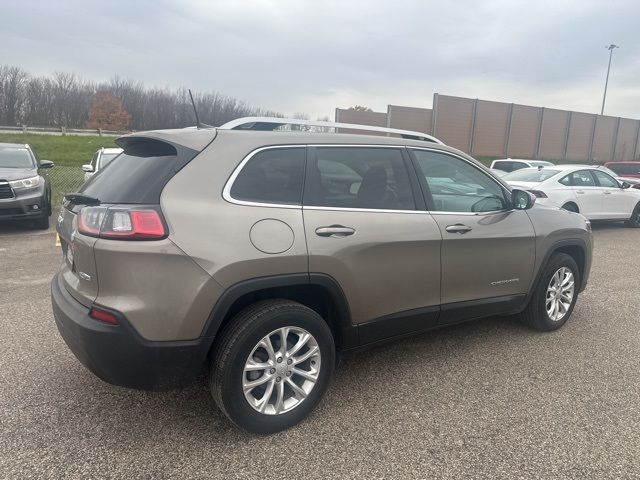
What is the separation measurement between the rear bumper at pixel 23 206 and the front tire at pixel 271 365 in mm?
7218

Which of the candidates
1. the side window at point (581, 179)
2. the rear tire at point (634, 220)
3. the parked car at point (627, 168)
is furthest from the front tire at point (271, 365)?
the parked car at point (627, 168)

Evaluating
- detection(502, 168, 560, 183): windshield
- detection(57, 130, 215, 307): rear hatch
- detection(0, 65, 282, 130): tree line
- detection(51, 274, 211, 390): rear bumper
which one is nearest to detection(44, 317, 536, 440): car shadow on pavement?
detection(51, 274, 211, 390): rear bumper

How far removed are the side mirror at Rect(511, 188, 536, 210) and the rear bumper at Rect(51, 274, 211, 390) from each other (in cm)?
260

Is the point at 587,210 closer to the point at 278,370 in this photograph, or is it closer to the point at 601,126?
the point at 278,370

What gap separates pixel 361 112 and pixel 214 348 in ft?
119

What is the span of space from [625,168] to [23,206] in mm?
16486

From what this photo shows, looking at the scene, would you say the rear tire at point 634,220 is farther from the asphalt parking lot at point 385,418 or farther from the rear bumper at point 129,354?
the rear bumper at point 129,354

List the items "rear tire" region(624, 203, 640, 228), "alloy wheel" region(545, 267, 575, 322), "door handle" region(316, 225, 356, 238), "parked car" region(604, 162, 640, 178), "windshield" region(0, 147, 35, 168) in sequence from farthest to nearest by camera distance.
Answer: "parked car" region(604, 162, 640, 178) → "rear tire" region(624, 203, 640, 228) → "windshield" region(0, 147, 35, 168) → "alloy wheel" region(545, 267, 575, 322) → "door handle" region(316, 225, 356, 238)

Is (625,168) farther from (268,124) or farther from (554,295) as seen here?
(268,124)

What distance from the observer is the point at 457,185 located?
357 centimetres

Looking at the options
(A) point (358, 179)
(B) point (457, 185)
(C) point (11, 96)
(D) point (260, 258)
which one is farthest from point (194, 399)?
(C) point (11, 96)

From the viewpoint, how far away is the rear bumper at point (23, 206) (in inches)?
312

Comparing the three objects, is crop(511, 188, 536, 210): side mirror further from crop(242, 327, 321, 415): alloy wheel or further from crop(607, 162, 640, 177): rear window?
crop(607, 162, 640, 177): rear window

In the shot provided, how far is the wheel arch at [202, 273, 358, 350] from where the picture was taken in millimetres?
2416
